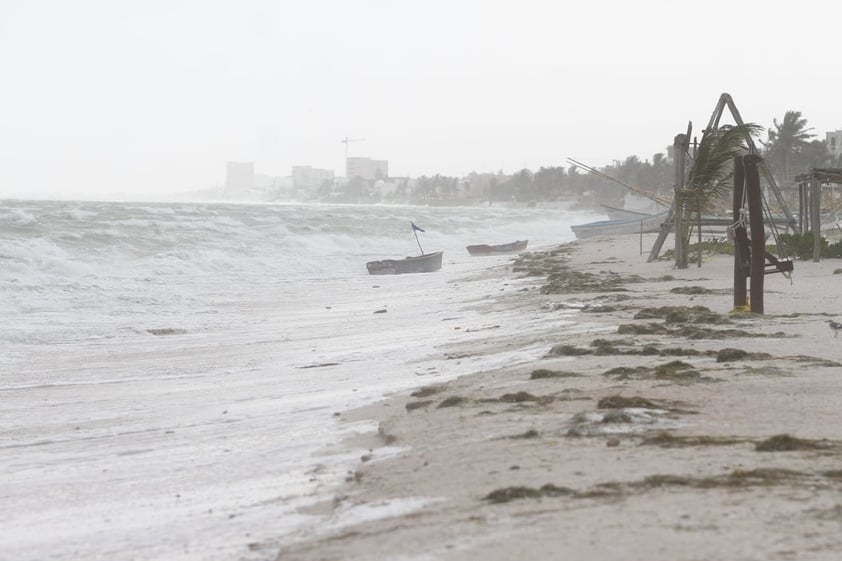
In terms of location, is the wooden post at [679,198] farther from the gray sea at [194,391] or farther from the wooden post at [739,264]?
the wooden post at [739,264]

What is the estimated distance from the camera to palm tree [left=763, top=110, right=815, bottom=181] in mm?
100938

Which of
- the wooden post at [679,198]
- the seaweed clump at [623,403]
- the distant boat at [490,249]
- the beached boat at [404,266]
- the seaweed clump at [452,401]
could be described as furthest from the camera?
the distant boat at [490,249]

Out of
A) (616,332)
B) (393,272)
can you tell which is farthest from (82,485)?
(393,272)

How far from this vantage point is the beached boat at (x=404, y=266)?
29828 mm

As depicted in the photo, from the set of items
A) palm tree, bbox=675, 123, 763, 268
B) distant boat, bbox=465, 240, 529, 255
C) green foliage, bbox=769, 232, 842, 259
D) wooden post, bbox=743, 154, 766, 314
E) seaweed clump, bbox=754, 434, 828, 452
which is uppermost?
palm tree, bbox=675, 123, 763, 268

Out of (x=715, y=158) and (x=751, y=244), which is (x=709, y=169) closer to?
(x=715, y=158)

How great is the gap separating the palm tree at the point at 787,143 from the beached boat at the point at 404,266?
76.9 m

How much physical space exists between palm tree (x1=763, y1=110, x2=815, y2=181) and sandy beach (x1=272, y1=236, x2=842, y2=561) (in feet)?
320

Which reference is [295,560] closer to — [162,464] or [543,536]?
[543,536]

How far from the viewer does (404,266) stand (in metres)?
30.1

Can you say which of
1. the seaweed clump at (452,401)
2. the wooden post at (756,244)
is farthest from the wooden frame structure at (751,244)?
the seaweed clump at (452,401)

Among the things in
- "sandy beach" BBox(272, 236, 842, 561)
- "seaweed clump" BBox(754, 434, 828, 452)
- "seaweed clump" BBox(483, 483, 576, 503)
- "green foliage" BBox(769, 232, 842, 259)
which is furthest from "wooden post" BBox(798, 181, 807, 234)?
"seaweed clump" BBox(483, 483, 576, 503)

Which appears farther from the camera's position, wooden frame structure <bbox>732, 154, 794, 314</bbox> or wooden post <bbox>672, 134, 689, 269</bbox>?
wooden post <bbox>672, 134, 689, 269</bbox>

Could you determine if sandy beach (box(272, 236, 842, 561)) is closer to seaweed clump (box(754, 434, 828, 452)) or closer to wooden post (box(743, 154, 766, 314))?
seaweed clump (box(754, 434, 828, 452))
